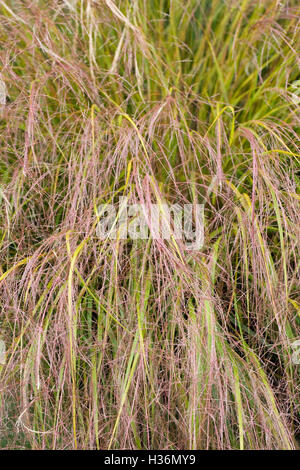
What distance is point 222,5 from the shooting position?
4.30ft

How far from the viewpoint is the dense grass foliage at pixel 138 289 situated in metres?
0.85

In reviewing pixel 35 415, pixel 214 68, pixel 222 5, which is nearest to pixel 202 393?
pixel 35 415

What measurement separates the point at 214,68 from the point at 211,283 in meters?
0.61

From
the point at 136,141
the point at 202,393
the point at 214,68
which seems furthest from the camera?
the point at 214,68

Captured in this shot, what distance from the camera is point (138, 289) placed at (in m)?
0.90

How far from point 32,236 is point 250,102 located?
0.59m

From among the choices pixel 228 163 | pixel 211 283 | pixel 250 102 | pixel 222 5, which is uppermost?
pixel 222 5

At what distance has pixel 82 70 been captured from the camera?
107 cm

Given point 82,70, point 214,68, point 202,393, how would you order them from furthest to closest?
1. point 214,68
2. point 82,70
3. point 202,393

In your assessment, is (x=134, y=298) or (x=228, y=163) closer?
(x=134, y=298)

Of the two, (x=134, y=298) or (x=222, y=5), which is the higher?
(x=222, y=5)

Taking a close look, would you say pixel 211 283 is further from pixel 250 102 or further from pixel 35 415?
pixel 250 102

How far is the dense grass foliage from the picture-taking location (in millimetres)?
854

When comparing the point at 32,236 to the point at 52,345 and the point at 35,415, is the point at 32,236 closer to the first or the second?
the point at 52,345
